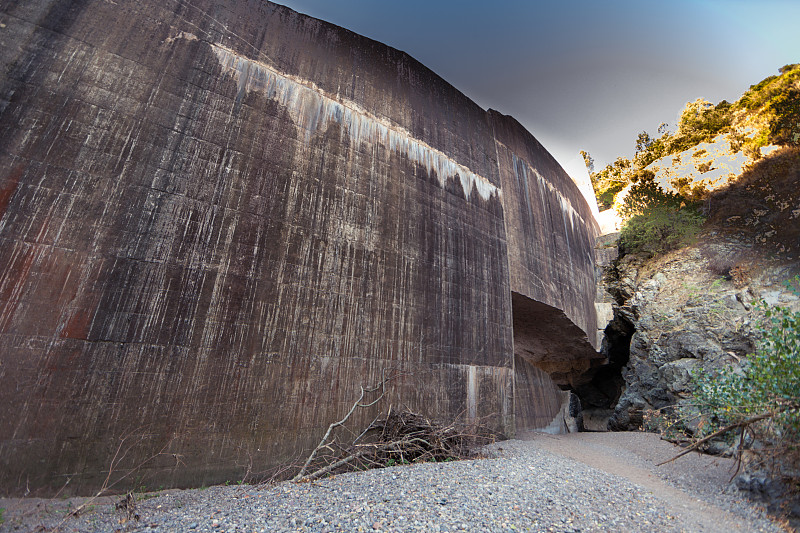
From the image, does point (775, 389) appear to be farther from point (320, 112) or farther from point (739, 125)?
point (739, 125)

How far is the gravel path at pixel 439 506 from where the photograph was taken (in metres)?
3.68

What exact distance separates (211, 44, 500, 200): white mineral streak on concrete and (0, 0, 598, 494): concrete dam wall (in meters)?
0.05

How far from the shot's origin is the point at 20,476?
14.0ft

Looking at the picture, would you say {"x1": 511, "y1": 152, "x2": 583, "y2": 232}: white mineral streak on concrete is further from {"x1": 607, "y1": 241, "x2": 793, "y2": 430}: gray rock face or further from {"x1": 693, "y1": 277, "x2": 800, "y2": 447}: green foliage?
{"x1": 693, "y1": 277, "x2": 800, "y2": 447}: green foliage

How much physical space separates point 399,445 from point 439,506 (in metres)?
2.78

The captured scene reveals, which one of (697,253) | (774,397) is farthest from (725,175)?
(774,397)

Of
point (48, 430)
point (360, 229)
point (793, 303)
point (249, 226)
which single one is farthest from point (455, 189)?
point (793, 303)

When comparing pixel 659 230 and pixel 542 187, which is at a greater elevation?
pixel 542 187

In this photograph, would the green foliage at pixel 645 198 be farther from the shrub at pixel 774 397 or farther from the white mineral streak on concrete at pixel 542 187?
the shrub at pixel 774 397

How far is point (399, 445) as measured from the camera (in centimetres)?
674

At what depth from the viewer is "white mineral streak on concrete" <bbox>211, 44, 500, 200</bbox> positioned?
739cm

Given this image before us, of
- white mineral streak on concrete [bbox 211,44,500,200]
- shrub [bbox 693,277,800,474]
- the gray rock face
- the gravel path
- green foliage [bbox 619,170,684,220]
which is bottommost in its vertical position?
the gravel path

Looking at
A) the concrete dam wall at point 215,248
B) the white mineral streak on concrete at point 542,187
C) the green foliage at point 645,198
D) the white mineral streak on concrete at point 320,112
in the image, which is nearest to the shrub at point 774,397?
the concrete dam wall at point 215,248

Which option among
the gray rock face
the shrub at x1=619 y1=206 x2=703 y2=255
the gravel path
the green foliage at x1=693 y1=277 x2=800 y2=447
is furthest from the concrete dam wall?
the shrub at x1=619 y1=206 x2=703 y2=255
